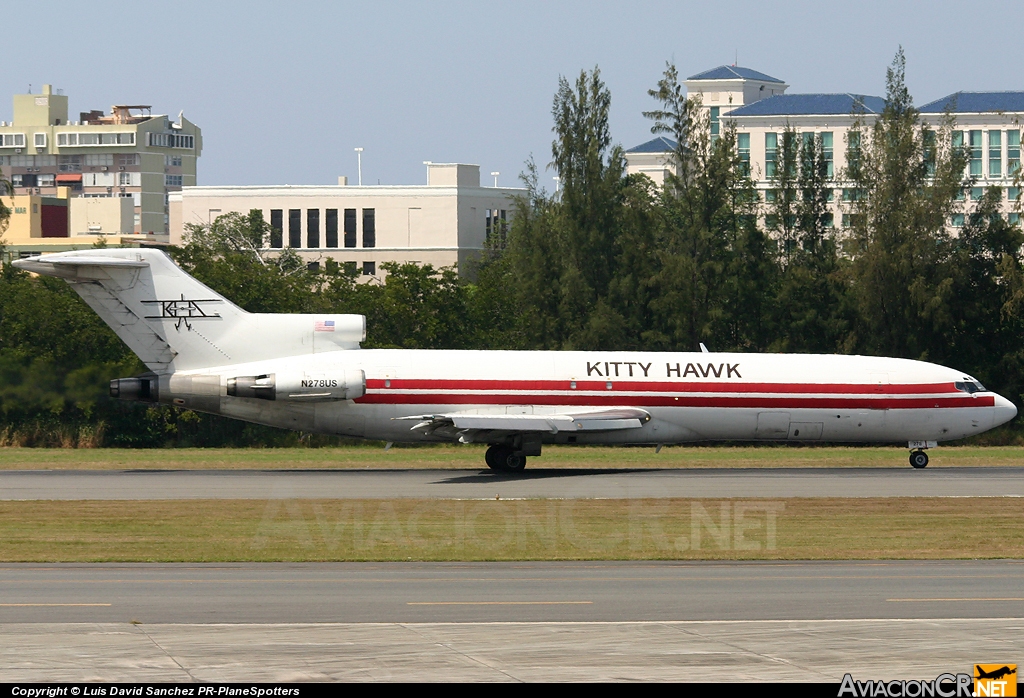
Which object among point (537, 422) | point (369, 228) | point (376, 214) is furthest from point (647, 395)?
point (369, 228)

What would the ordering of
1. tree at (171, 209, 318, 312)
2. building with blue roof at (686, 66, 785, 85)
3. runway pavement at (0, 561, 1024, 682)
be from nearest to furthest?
runway pavement at (0, 561, 1024, 682)
tree at (171, 209, 318, 312)
building with blue roof at (686, 66, 785, 85)

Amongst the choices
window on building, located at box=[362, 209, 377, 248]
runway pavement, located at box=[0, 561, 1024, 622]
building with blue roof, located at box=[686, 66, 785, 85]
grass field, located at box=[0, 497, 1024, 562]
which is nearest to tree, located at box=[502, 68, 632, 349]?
grass field, located at box=[0, 497, 1024, 562]

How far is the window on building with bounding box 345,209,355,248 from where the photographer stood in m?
129

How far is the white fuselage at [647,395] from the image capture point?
134 feet

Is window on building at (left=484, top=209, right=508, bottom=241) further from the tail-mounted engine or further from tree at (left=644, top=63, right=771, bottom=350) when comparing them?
the tail-mounted engine

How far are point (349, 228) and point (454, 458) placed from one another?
277ft

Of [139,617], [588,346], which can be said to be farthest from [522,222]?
[139,617]

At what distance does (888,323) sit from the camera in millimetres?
65938

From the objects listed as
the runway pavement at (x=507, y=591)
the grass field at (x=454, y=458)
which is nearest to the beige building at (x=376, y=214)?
the grass field at (x=454, y=458)

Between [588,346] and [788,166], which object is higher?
[788,166]

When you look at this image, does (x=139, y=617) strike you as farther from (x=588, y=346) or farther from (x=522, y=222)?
(x=522, y=222)

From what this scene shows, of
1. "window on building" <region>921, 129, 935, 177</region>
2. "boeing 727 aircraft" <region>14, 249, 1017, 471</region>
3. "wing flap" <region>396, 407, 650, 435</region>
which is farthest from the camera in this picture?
"window on building" <region>921, 129, 935, 177</region>

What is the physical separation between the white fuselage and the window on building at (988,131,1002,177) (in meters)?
102

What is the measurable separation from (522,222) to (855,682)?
199 feet
